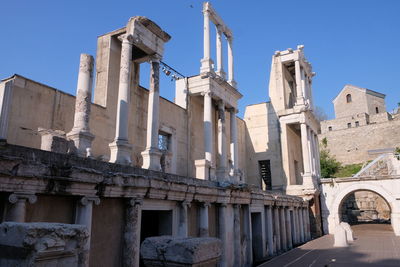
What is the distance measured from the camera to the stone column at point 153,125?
9508mm

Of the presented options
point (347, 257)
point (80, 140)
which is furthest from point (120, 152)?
point (347, 257)

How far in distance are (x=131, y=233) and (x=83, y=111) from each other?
316 cm

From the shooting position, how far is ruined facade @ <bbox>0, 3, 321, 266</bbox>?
17.2 ft

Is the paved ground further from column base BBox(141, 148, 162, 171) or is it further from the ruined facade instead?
column base BBox(141, 148, 162, 171)

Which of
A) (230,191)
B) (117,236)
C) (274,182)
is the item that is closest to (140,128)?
Result: (230,191)

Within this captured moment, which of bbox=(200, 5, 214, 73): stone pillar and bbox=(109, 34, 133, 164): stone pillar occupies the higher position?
bbox=(200, 5, 214, 73): stone pillar

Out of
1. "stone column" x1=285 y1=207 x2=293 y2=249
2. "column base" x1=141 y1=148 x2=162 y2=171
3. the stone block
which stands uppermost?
"column base" x1=141 y1=148 x2=162 y2=171

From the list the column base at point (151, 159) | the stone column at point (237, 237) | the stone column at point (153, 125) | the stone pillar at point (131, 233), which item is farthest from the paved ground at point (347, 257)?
the stone pillar at point (131, 233)

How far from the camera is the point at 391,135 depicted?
124ft

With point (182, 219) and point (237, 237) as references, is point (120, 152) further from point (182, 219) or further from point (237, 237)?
point (237, 237)

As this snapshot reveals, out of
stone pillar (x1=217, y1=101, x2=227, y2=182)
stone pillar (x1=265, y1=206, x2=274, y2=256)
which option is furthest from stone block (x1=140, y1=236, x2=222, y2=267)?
stone pillar (x1=217, y1=101, x2=227, y2=182)

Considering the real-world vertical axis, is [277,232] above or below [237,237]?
below

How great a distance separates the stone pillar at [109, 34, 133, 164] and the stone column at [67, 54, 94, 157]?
97 centimetres

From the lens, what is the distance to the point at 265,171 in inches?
958
